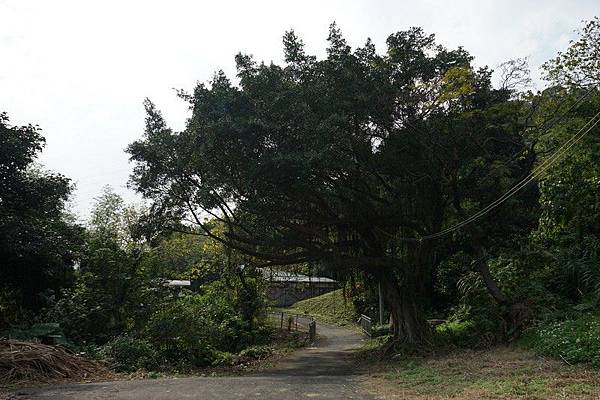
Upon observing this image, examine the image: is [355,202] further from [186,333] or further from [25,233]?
[25,233]

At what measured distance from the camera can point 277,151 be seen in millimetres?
13719

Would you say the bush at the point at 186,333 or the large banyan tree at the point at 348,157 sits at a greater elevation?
the large banyan tree at the point at 348,157

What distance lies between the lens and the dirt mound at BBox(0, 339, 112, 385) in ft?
33.2

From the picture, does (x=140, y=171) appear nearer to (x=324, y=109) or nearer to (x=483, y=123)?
(x=324, y=109)

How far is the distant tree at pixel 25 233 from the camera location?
13414 millimetres

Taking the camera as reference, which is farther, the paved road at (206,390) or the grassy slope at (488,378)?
the paved road at (206,390)

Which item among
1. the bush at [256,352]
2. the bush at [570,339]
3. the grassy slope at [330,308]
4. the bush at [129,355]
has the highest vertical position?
the grassy slope at [330,308]

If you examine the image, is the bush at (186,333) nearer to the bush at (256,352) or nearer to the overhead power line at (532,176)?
the bush at (256,352)

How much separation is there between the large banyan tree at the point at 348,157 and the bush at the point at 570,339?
4075 millimetres

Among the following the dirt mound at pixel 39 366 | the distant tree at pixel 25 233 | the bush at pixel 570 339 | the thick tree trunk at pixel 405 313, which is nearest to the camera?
the bush at pixel 570 339

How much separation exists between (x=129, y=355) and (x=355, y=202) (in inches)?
305

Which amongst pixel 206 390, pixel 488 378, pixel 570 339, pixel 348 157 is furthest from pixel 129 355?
pixel 570 339

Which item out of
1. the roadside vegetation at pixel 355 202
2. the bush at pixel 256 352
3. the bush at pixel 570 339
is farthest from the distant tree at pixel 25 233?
the bush at pixel 570 339

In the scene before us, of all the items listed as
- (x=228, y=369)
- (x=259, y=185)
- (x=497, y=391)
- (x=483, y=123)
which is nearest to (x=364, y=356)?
(x=228, y=369)
